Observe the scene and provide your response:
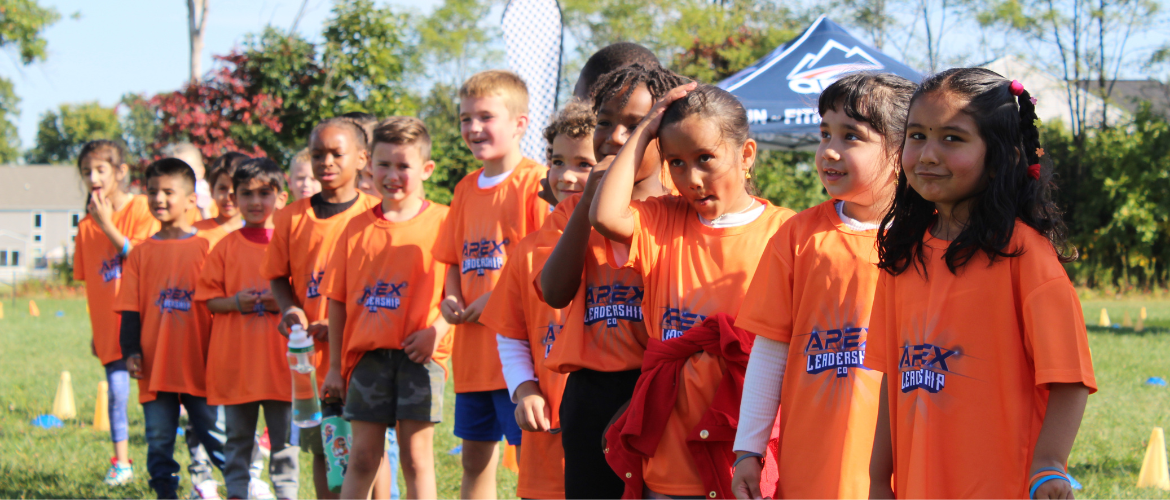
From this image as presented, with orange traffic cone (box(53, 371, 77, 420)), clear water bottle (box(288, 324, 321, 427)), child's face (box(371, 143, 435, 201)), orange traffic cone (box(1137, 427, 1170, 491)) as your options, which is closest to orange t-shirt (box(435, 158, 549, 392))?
child's face (box(371, 143, 435, 201))

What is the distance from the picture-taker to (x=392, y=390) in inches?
160

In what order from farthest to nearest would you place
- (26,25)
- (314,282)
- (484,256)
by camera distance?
(26,25), (314,282), (484,256)

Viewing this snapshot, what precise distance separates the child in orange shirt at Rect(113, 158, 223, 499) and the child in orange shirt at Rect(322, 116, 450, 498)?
56.6 inches

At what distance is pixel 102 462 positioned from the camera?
616cm

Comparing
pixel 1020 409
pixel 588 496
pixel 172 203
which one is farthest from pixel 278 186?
pixel 1020 409

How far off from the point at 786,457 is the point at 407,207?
2597mm

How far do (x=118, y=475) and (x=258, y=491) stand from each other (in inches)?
42.2

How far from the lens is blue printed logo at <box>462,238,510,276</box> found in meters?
3.87

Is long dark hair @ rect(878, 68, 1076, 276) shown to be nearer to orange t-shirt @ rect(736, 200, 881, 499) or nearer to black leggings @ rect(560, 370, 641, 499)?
orange t-shirt @ rect(736, 200, 881, 499)

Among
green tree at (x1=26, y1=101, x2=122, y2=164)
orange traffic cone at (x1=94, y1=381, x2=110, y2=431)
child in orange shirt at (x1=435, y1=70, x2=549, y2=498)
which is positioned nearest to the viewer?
child in orange shirt at (x1=435, y1=70, x2=549, y2=498)

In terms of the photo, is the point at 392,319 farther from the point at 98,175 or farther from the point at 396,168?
the point at 98,175

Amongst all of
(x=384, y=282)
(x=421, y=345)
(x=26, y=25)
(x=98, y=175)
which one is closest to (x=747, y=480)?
(x=421, y=345)

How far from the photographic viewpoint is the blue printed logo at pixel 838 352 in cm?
218

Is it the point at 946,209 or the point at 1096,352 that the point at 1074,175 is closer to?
the point at 1096,352
